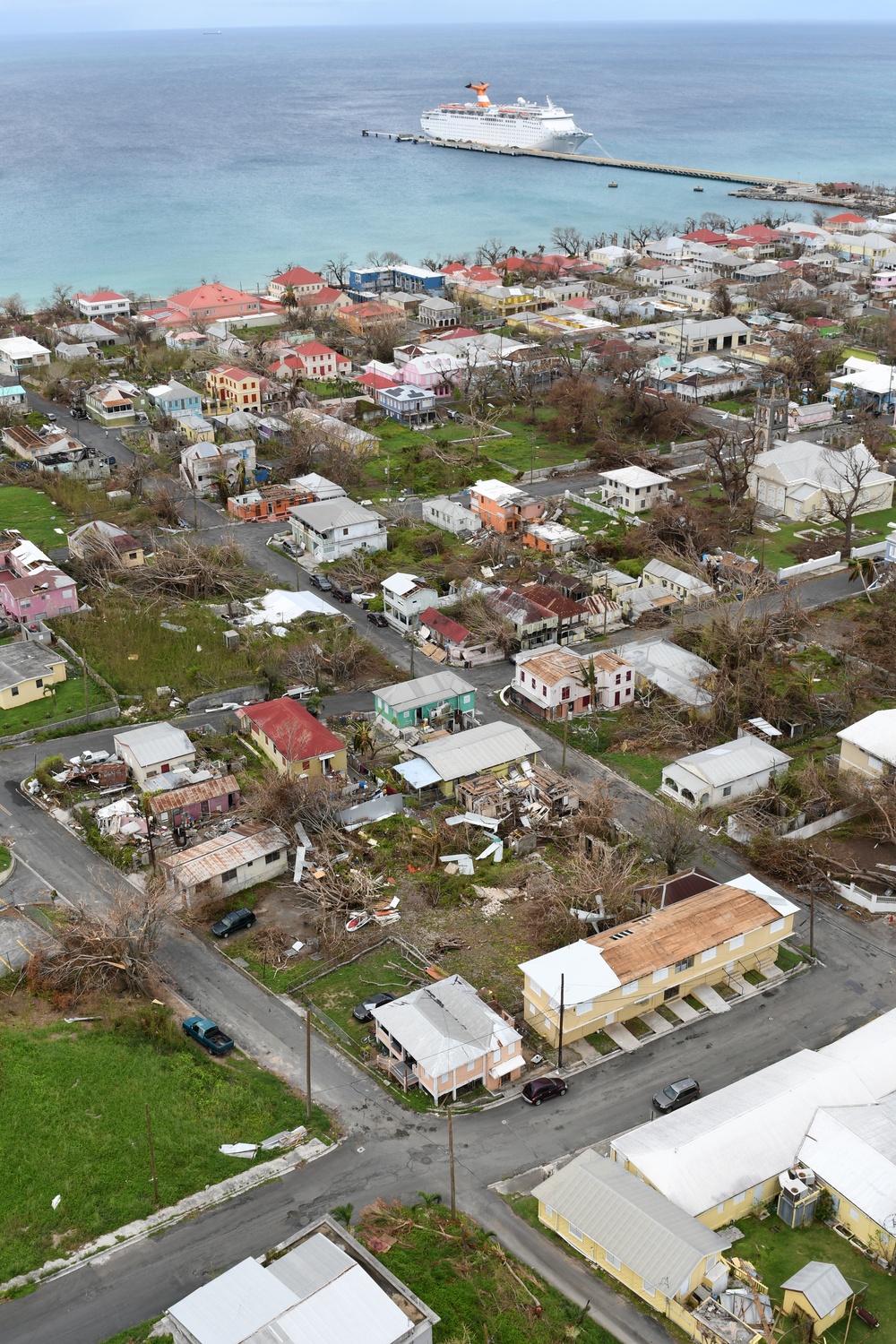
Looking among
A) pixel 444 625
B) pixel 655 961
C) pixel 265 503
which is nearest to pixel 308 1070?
pixel 655 961

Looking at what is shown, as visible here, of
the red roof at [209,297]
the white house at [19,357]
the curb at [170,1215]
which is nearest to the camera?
the curb at [170,1215]

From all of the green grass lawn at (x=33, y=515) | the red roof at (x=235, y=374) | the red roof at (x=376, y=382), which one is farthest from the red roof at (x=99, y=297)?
the green grass lawn at (x=33, y=515)

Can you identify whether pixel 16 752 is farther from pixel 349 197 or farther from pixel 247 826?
pixel 349 197

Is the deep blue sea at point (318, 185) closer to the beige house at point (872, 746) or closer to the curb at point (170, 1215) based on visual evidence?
the beige house at point (872, 746)

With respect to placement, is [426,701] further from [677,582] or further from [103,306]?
[103,306]

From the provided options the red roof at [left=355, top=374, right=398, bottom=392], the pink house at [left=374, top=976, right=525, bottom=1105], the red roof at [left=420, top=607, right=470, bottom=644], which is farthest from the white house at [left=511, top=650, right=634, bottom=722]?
the red roof at [left=355, top=374, right=398, bottom=392]

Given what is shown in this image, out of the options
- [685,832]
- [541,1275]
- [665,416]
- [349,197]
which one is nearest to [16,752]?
[685,832]
